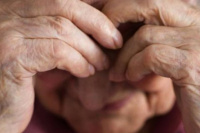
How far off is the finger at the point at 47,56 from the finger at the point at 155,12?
0.55 ft

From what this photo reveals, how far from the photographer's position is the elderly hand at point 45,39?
84 centimetres

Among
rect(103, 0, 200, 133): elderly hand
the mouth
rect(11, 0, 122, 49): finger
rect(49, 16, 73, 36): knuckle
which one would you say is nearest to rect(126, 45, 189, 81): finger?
rect(103, 0, 200, 133): elderly hand

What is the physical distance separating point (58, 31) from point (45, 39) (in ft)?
0.15

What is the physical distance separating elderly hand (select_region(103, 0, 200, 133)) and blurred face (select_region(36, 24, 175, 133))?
20cm

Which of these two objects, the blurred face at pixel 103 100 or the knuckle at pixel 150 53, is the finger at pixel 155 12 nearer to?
the knuckle at pixel 150 53

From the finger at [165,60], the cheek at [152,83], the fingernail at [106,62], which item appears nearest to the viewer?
the finger at [165,60]

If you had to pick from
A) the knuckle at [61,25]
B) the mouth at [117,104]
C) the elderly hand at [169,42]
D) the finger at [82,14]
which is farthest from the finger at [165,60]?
the mouth at [117,104]

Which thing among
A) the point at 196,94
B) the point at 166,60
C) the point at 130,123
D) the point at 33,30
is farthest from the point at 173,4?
the point at 130,123

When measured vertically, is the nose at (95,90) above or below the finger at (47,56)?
below

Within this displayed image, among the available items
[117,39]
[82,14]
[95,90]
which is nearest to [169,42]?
[117,39]

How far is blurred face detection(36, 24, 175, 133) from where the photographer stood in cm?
111

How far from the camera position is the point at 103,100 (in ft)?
3.79

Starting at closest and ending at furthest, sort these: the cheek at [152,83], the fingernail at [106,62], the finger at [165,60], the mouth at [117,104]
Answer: the finger at [165,60] → the fingernail at [106,62] → the cheek at [152,83] → the mouth at [117,104]

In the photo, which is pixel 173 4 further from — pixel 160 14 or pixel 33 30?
pixel 33 30
